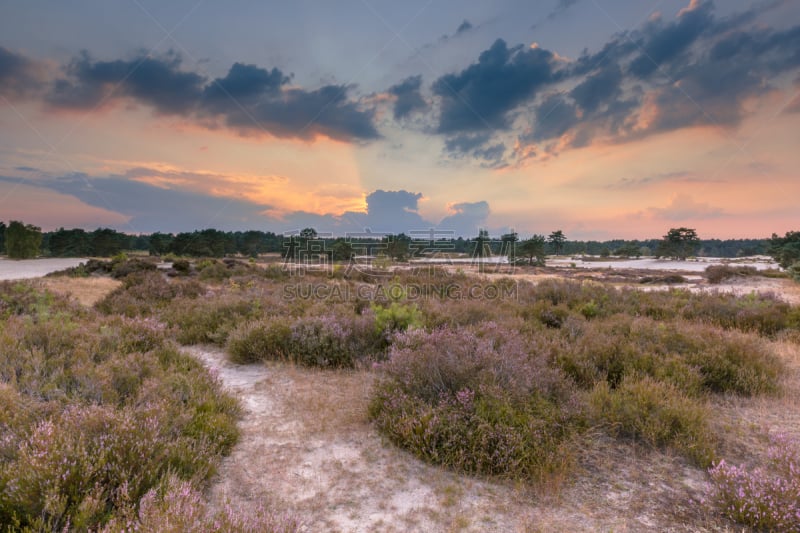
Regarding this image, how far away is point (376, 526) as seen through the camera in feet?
10.5

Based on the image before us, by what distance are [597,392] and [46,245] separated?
112 m

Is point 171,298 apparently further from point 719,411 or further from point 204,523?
point 719,411

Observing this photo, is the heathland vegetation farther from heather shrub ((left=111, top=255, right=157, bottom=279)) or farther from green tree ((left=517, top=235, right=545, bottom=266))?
green tree ((left=517, top=235, right=545, bottom=266))

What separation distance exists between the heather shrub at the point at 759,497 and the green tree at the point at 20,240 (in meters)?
86.7

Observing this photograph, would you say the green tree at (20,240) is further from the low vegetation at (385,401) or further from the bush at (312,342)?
the bush at (312,342)

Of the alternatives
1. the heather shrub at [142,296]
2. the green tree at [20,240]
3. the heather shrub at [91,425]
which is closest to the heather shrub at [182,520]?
the heather shrub at [91,425]

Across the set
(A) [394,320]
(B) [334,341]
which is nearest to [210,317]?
(B) [334,341]

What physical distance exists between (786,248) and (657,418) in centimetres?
5439

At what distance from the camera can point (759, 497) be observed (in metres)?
3.16

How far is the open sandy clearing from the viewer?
3297 millimetres

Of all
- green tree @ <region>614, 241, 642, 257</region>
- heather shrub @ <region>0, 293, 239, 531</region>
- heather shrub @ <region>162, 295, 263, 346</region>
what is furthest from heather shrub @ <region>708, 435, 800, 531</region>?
green tree @ <region>614, 241, 642, 257</region>

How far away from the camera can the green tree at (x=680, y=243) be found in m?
88.1

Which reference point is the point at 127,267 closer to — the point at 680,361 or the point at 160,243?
the point at 680,361

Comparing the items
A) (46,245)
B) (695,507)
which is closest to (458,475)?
(695,507)
